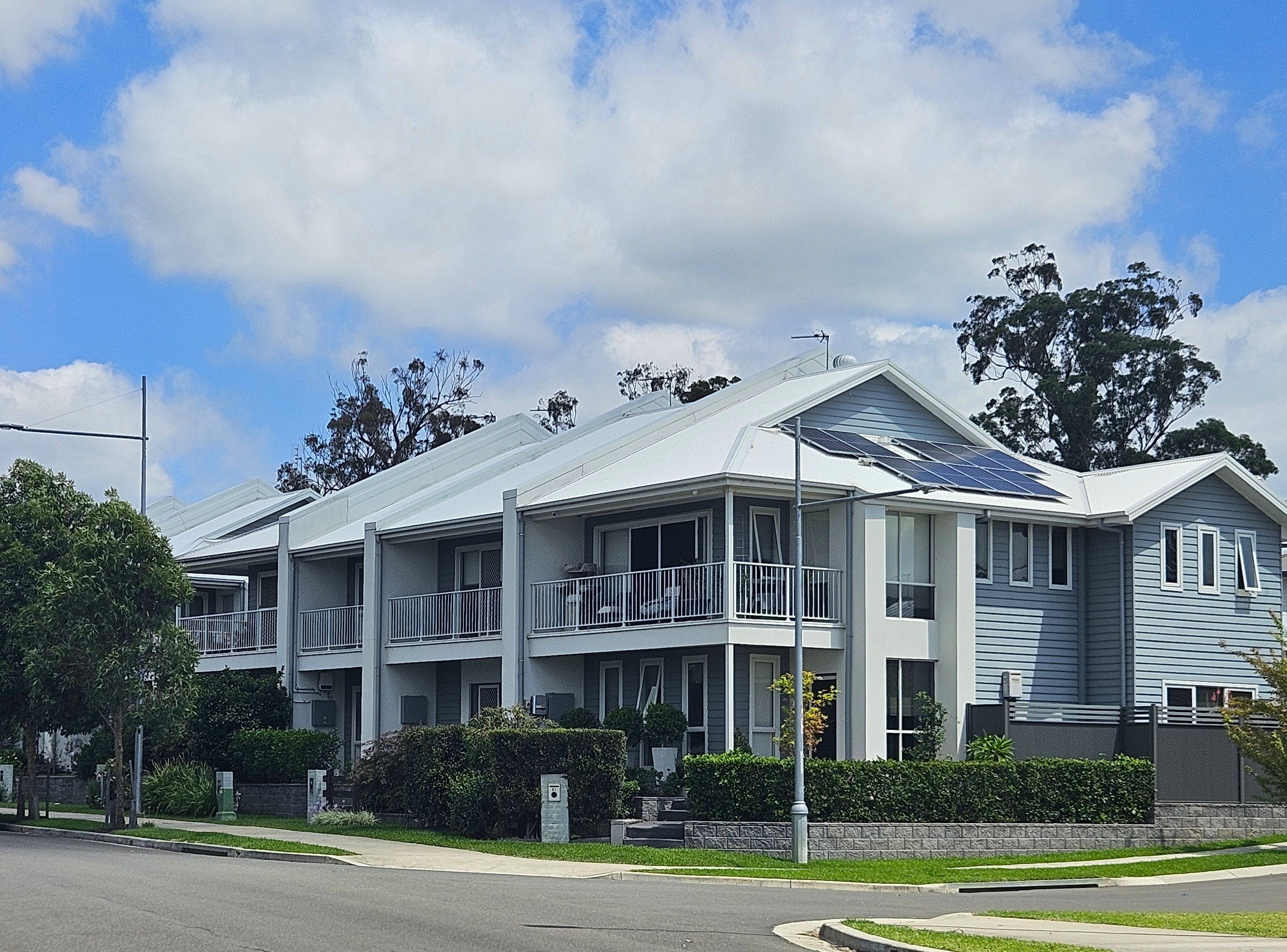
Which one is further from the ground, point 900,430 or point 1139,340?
point 1139,340

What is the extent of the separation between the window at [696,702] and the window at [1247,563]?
12657 mm

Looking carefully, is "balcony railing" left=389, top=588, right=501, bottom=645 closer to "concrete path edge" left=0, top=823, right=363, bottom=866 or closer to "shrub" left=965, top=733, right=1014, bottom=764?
"concrete path edge" left=0, top=823, right=363, bottom=866

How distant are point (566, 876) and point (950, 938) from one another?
30.4ft

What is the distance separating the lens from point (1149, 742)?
107 feet

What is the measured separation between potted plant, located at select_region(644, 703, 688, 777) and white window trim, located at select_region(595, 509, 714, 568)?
3.12 metres

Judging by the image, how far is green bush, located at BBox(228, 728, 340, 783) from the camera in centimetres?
3806

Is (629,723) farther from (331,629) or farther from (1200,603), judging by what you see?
(1200,603)

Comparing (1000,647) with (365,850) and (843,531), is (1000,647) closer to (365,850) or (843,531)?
(843,531)

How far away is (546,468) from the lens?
40219mm

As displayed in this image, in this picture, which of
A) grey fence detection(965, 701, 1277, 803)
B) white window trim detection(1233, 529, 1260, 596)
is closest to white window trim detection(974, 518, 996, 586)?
grey fence detection(965, 701, 1277, 803)

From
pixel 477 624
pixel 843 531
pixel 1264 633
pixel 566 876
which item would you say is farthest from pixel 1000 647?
pixel 566 876

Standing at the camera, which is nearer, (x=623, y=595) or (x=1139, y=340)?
(x=623, y=595)

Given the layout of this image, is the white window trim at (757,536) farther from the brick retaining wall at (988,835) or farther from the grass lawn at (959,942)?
the grass lawn at (959,942)

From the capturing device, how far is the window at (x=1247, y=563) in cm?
3791
